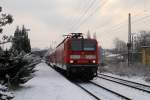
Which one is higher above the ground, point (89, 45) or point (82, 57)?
point (89, 45)

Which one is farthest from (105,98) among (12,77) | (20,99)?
(12,77)

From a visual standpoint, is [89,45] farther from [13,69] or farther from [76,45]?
[13,69]

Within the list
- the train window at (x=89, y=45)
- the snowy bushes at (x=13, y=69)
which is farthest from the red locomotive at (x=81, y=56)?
the snowy bushes at (x=13, y=69)

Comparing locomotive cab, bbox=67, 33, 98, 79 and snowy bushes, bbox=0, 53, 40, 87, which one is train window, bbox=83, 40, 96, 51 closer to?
locomotive cab, bbox=67, 33, 98, 79

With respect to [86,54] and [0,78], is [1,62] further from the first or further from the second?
[86,54]

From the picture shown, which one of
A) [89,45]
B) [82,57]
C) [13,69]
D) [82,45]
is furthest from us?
[89,45]

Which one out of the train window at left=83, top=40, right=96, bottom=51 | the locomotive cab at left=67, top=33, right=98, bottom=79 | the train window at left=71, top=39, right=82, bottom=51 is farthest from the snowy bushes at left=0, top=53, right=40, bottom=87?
the train window at left=83, top=40, right=96, bottom=51

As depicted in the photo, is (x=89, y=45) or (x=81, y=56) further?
(x=89, y=45)

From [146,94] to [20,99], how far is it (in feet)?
20.0

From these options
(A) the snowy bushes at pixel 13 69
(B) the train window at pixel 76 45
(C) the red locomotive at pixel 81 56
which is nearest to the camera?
(A) the snowy bushes at pixel 13 69

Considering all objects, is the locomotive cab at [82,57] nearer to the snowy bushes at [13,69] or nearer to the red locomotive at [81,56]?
the red locomotive at [81,56]

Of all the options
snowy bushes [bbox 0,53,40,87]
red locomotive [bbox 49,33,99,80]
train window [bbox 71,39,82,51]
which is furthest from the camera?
train window [bbox 71,39,82,51]

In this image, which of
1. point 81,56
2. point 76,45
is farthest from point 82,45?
point 81,56

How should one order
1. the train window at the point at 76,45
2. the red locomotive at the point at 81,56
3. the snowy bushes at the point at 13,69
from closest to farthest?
the snowy bushes at the point at 13,69 < the red locomotive at the point at 81,56 < the train window at the point at 76,45
